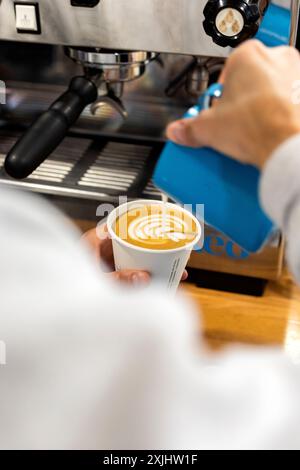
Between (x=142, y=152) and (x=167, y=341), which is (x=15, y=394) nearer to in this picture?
(x=167, y=341)

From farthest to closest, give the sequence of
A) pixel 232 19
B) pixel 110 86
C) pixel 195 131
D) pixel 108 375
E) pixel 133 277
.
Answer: pixel 110 86, pixel 232 19, pixel 133 277, pixel 195 131, pixel 108 375

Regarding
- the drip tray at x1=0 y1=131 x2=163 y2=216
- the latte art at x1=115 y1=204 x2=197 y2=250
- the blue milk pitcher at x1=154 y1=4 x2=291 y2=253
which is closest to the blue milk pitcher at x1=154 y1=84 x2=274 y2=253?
the blue milk pitcher at x1=154 y1=4 x2=291 y2=253

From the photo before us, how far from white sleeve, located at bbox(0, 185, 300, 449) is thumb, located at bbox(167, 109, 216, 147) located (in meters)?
0.17

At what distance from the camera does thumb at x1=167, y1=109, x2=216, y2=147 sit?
1.51ft

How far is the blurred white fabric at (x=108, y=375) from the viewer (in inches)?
11.6

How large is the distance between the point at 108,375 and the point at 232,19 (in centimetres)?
54

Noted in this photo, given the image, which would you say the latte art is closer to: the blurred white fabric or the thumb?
the thumb

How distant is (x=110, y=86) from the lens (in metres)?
0.94

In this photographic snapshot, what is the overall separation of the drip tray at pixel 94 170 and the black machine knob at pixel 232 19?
0.82 ft

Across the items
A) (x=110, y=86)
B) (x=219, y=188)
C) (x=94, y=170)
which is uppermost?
(x=219, y=188)

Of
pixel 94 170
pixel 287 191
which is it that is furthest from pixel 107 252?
pixel 287 191

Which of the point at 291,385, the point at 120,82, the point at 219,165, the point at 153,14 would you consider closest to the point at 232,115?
the point at 219,165

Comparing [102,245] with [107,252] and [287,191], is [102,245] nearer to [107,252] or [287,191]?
[107,252]

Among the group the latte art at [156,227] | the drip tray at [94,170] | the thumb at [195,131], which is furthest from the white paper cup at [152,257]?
the drip tray at [94,170]
